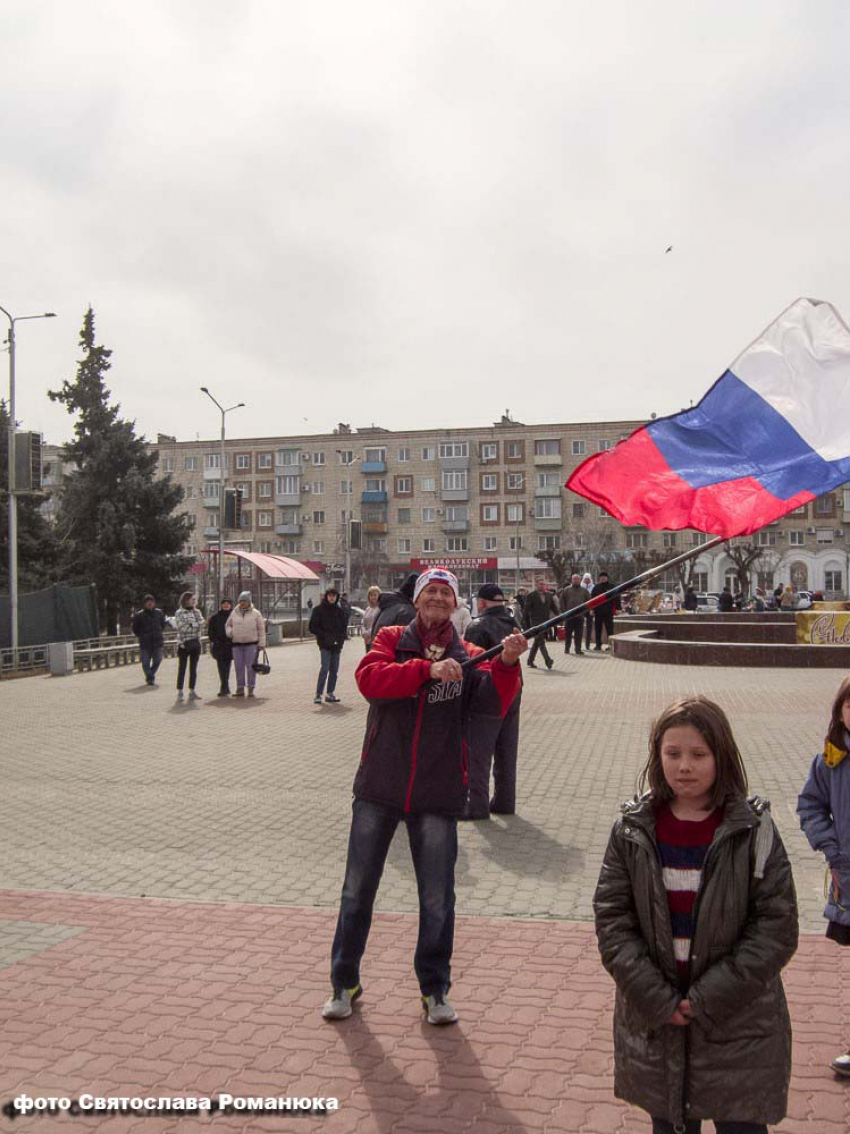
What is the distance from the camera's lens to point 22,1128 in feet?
11.3

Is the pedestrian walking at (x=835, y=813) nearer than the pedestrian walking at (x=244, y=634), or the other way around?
the pedestrian walking at (x=835, y=813)

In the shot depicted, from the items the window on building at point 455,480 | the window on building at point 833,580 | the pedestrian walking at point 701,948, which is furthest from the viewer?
the window on building at point 455,480

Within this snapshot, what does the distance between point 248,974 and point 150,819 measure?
3.66 m

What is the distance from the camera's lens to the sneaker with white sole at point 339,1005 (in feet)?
14.0

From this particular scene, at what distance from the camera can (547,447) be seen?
3364 inches

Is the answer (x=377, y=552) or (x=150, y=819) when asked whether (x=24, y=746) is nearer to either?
(x=150, y=819)

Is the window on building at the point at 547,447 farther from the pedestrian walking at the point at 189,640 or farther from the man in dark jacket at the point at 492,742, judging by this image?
the man in dark jacket at the point at 492,742

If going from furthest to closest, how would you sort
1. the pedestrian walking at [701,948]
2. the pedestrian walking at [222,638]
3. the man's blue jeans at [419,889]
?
the pedestrian walking at [222,638]
the man's blue jeans at [419,889]
the pedestrian walking at [701,948]

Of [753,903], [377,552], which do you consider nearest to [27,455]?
[753,903]

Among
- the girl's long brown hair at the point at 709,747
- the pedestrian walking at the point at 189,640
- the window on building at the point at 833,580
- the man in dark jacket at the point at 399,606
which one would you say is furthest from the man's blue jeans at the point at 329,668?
the window on building at the point at 833,580

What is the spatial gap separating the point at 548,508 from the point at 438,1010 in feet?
268

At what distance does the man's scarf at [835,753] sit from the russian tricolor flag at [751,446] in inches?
44.4

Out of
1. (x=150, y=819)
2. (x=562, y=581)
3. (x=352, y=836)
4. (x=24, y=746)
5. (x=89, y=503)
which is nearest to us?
(x=352, y=836)

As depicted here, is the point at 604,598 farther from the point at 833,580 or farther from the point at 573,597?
the point at 833,580
